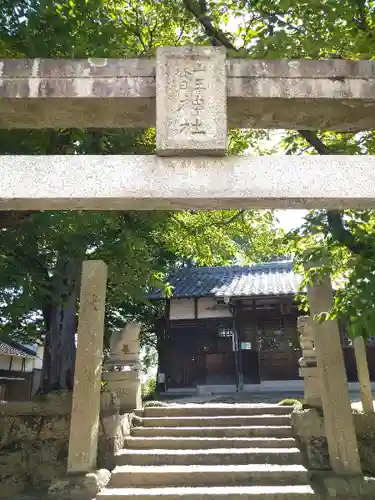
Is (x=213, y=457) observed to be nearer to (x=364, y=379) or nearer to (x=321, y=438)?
(x=321, y=438)

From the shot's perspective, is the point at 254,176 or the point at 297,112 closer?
the point at 254,176

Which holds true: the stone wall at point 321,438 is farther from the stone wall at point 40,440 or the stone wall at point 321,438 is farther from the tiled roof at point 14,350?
the tiled roof at point 14,350

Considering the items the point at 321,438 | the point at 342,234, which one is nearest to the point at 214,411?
the point at 321,438

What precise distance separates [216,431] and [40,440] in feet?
10.1

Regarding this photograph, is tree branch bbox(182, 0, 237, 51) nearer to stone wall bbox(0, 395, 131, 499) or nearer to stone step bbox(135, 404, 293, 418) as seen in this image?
stone wall bbox(0, 395, 131, 499)

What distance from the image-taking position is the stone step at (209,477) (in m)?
6.04

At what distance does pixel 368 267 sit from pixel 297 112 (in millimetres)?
1950

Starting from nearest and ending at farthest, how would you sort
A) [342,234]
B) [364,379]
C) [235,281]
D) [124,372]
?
1. [342,234]
2. [364,379]
3. [124,372]
4. [235,281]

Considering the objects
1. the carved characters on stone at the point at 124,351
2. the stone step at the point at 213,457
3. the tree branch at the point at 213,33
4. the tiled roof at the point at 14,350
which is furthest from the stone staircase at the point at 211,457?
the tiled roof at the point at 14,350

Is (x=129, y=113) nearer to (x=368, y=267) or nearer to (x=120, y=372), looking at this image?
(x=368, y=267)

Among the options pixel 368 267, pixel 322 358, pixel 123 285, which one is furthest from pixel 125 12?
pixel 322 358

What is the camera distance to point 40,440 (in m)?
7.21

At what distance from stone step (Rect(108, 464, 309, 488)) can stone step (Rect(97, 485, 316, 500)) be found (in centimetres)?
27

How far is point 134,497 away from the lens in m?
5.58
